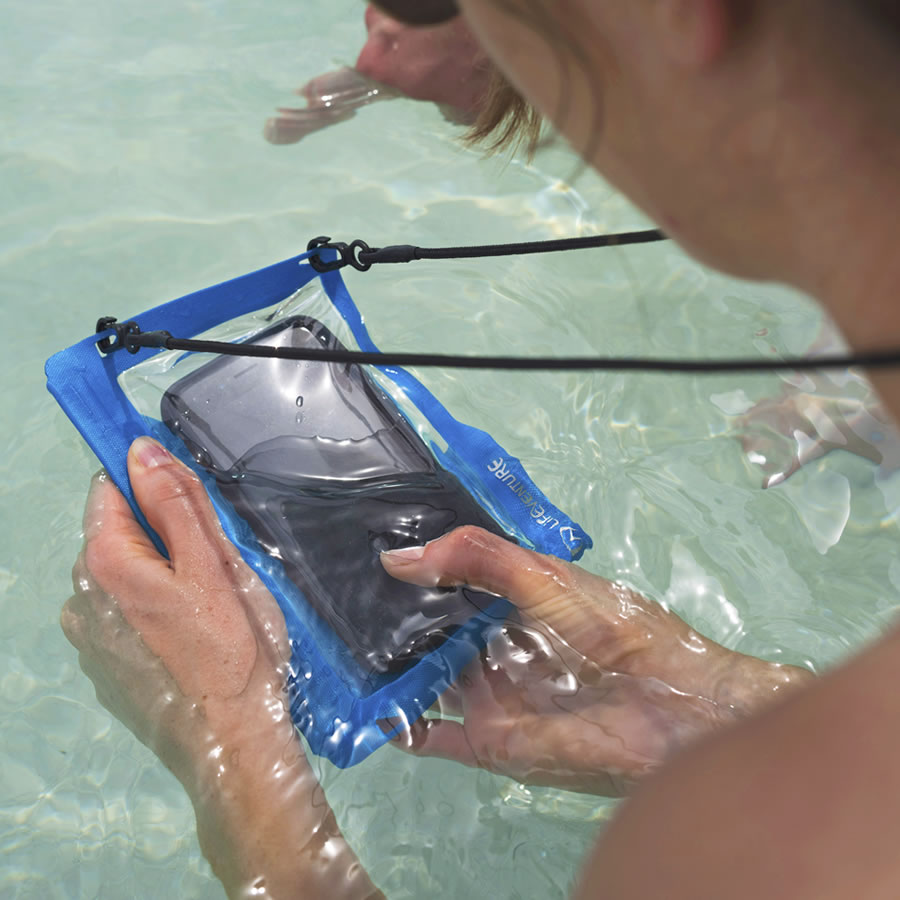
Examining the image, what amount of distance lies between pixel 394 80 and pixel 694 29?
2.16 metres

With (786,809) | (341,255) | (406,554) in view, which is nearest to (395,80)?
(341,255)

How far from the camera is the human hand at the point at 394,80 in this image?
232cm

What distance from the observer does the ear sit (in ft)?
1.49

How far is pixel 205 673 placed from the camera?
46.6 inches

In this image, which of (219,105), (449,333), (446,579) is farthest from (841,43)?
(219,105)

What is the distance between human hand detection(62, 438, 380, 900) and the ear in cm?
92

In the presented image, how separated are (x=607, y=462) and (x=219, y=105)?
5.11 ft

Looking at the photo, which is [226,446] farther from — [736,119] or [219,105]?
[219,105]

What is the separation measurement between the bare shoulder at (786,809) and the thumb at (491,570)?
68 centimetres

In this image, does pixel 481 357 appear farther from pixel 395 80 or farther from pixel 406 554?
pixel 395 80

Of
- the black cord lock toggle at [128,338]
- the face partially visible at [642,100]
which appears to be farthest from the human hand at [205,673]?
the face partially visible at [642,100]

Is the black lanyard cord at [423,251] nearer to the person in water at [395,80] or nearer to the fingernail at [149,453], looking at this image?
the fingernail at [149,453]

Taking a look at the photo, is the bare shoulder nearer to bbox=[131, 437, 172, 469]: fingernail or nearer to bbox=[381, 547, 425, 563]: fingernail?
bbox=[381, 547, 425, 563]: fingernail

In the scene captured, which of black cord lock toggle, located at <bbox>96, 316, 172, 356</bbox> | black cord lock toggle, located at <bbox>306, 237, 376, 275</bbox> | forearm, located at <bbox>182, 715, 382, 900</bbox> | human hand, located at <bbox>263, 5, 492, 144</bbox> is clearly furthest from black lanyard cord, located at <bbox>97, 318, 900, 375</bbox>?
human hand, located at <bbox>263, 5, 492, 144</bbox>
